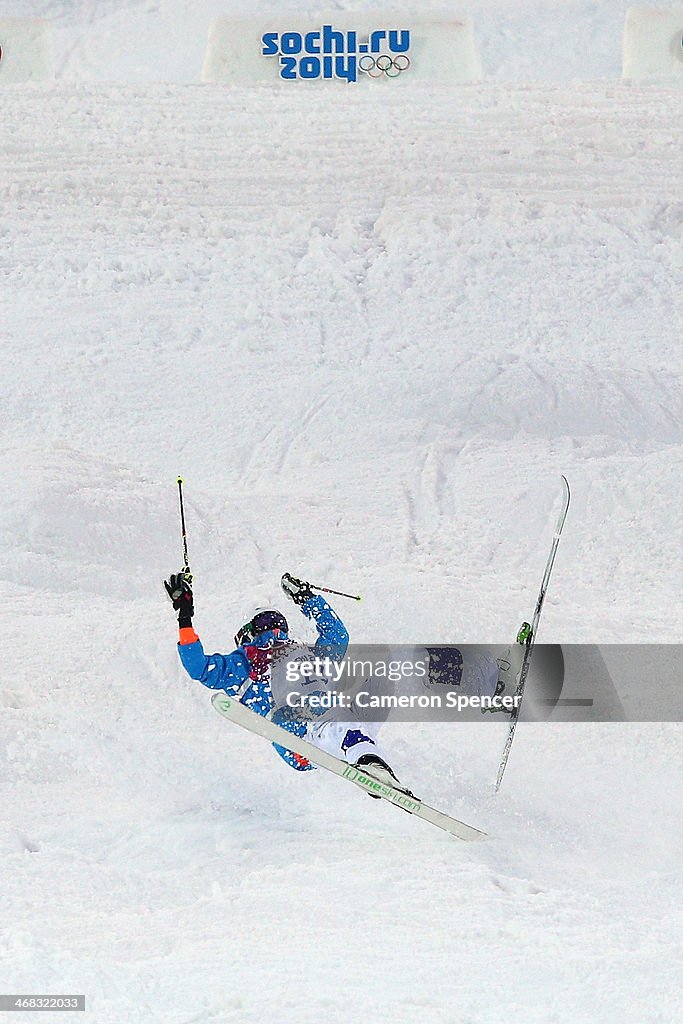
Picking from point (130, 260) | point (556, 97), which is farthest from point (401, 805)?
point (556, 97)

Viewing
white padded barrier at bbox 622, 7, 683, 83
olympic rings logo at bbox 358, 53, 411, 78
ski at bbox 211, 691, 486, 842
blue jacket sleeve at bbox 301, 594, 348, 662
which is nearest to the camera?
ski at bbox 211, 691, 486, 842

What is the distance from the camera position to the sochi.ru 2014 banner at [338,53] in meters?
16.2

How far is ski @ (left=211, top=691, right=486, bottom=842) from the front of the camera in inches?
245

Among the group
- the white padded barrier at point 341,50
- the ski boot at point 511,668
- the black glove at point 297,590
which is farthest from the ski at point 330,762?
the white padded barrier at point 341,50

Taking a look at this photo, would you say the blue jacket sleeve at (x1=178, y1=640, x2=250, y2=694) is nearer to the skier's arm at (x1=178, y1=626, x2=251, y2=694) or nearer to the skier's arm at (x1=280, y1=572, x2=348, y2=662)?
the skier's arm at (x1=178, y1=626, x2=251, y2=694)

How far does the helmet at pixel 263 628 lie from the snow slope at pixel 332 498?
0.92 metres

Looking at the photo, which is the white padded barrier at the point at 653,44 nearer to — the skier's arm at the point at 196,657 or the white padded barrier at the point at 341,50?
the white padded barrier at the point at 341,50

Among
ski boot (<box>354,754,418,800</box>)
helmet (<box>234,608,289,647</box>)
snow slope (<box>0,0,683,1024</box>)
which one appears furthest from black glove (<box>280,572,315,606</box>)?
snow slope (<box>0,0,683,1024</box>)

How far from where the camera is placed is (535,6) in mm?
21484

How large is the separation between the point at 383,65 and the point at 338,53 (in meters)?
0.76

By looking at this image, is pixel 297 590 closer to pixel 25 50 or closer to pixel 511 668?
pixel 511 668

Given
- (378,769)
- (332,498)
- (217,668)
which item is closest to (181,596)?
(217,668)

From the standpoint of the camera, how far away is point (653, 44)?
58.9 feet

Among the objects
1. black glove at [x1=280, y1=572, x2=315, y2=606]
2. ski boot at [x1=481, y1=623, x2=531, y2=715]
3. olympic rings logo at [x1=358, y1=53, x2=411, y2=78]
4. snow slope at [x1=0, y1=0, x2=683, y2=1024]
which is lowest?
snow slope at [x1=0, y1=0, x2=683, y2=1024]
